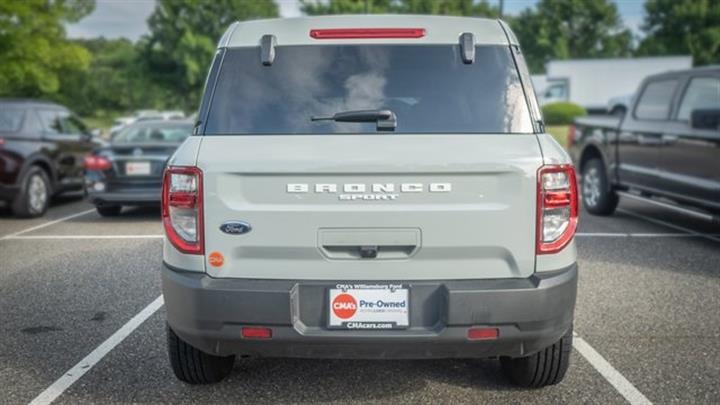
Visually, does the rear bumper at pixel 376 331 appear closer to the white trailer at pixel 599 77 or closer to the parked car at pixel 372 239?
the parked car at pixel 372 239

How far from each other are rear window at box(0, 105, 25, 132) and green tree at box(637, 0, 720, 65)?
61.5 metres

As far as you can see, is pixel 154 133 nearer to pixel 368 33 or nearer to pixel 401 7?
pixel 368 33

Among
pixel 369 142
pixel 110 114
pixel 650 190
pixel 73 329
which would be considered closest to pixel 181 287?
pixel 369 142

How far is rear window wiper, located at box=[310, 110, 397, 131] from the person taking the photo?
9.70 ft

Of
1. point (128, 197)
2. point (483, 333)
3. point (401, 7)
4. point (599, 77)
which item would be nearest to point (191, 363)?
point (483, 333)

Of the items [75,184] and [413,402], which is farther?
[75,184]

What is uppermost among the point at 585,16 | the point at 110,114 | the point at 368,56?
the point at 585,16

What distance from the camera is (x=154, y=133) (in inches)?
389

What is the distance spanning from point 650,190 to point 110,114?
65949 millimetres

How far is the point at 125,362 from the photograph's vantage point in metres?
3.91

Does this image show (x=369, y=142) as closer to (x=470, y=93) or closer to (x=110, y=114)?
(x=470, y=93)

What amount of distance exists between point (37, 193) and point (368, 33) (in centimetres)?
810

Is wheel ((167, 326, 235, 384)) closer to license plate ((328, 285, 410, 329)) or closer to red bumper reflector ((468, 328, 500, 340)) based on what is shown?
license plate ((328, 285, 410, 329))

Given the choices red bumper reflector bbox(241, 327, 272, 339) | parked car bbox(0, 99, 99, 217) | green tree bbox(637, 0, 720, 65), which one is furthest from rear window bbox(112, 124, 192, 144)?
green tree bbox(637, 0, 720, 65)
